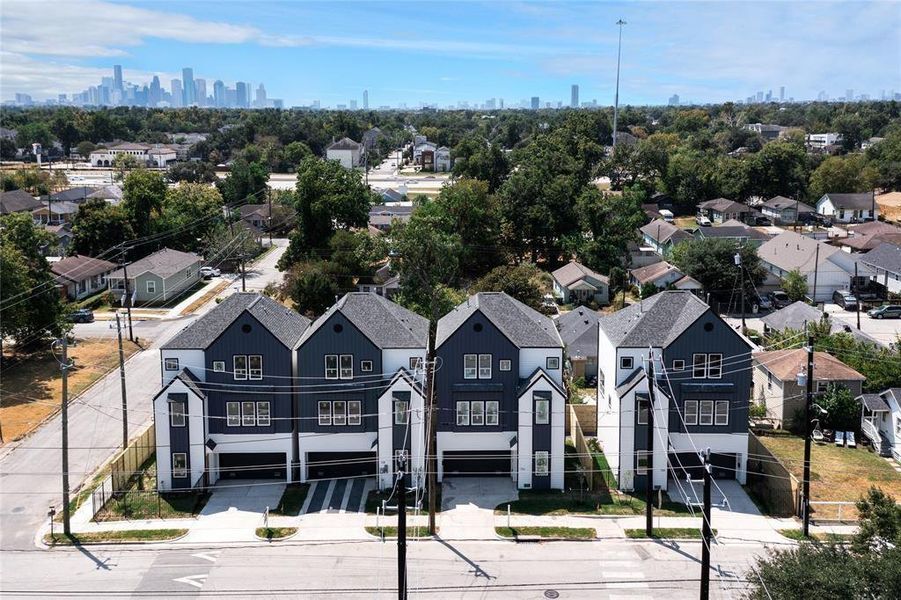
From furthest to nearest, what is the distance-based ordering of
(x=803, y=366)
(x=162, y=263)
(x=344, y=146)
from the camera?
(x=344, y=146), (x=162, y=263), (x=803, y=366)

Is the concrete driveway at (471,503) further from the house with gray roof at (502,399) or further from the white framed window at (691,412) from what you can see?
the white framed window at (691,412)

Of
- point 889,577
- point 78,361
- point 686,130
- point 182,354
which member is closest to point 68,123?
point 686,130

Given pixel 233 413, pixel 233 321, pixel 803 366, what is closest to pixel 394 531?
pixel 233 413

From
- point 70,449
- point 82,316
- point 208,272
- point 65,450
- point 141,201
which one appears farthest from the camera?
point 141,201

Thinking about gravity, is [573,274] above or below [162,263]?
below

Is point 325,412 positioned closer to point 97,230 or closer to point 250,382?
point 250,382

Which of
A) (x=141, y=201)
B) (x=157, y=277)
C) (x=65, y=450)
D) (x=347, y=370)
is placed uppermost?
(x=141, y=201)
